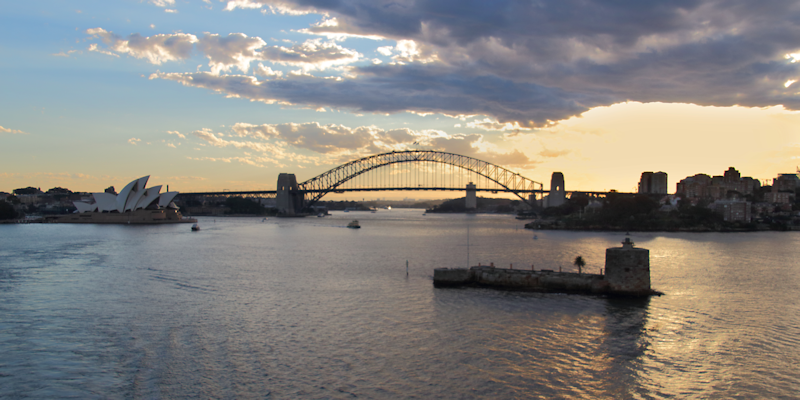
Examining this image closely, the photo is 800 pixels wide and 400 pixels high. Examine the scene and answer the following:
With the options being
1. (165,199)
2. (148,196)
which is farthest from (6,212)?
(165,199)

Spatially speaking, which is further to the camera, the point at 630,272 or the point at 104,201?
the point at 104,201

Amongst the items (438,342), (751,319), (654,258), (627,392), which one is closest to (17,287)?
(438,342)

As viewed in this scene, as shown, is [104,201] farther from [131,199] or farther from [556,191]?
[556,191]

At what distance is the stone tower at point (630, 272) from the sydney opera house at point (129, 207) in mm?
85850

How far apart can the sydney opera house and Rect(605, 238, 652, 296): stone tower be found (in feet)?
282

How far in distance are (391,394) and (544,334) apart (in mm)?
5818

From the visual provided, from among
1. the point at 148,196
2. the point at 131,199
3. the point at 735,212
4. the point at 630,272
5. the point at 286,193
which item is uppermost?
the point at 286,193

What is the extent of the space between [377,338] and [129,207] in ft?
289

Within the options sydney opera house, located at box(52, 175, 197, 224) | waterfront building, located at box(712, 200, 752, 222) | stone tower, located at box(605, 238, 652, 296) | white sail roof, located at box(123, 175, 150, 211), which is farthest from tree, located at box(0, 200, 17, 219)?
waterfront building, located at box(712, 200, 752, 222)

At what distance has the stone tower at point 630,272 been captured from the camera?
61.2 feet

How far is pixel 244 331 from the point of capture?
14000 millimetres

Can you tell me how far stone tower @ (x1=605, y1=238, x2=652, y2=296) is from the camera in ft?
61.2

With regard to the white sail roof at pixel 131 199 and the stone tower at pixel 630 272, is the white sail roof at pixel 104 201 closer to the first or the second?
the white sail roof at pixel 131 199

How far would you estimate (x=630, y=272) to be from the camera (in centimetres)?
1873
